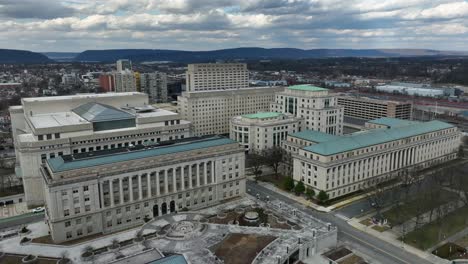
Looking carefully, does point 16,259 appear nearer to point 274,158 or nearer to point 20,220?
point 20,220

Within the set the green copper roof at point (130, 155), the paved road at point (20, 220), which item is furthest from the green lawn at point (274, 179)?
the paved road at point (20, 220)

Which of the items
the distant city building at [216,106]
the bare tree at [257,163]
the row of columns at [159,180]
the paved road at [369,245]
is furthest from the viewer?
the distant city building at [216,106]

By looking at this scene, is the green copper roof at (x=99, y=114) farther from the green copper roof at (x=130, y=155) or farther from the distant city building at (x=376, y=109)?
the distant city building at (x=376, y=109)

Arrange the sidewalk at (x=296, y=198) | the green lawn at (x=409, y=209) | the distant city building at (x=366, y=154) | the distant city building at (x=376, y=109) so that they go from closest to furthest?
the green lawn at (x=409, y=209) < the sidewalk at (x=296, y=198) < the distant city building at (x=366, y=154) < the distant city building at (x=376, y=109)

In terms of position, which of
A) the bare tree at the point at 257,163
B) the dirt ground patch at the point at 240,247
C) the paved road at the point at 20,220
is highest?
the bare tree at the point at 257,163

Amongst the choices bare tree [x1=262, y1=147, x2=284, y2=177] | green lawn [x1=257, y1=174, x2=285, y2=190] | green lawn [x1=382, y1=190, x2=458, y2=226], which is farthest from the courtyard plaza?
bare tree [x1=262, y1=147, x2=284, y2=177]

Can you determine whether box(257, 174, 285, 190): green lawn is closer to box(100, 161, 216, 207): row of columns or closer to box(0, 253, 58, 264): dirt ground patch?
box(100, 161, 216, 207): row of columns

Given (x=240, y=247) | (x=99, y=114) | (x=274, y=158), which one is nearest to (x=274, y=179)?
(x=274, y=158)

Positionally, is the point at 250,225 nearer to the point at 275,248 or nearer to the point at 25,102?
the point at 275,248
